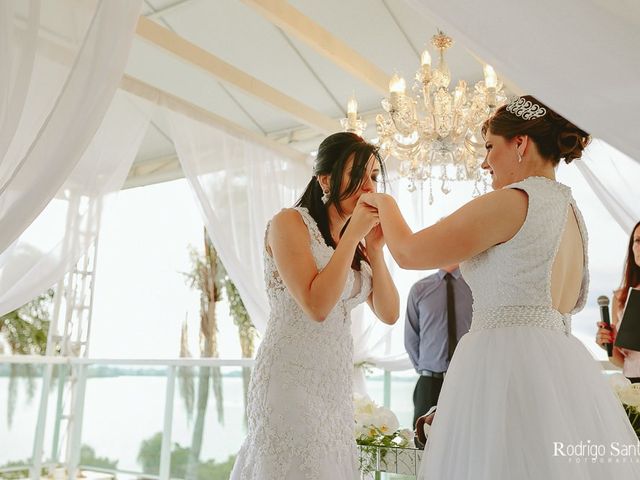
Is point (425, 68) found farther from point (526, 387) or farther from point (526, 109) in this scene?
point (526, 387)

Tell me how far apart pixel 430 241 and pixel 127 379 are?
16.6 feet

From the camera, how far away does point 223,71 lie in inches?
167

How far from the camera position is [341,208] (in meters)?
1.80

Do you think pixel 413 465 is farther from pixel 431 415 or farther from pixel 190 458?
pixel 190 458

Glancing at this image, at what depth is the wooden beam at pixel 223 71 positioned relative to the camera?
12.3ft

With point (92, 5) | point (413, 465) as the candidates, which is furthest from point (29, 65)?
point (413, 465)

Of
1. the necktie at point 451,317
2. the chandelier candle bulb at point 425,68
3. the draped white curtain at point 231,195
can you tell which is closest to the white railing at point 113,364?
the draped white curtain at point 231,195

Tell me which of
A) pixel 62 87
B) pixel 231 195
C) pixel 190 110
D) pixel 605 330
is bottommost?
pixel 605 330

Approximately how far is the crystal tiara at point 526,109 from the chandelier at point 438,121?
198 cm

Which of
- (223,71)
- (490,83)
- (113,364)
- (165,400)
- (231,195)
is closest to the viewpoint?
(490,83)

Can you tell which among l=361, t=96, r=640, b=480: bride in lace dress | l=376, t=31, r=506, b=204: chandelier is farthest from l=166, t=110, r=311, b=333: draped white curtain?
l=361, t=96, r=640, b=480: bride in lace dress

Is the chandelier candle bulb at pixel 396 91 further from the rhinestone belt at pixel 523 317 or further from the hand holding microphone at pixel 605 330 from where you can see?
the rhinestone belt at pixel 523 317

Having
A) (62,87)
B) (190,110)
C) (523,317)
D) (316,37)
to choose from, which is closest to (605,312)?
(523,317)

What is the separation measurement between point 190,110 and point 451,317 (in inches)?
94.9
